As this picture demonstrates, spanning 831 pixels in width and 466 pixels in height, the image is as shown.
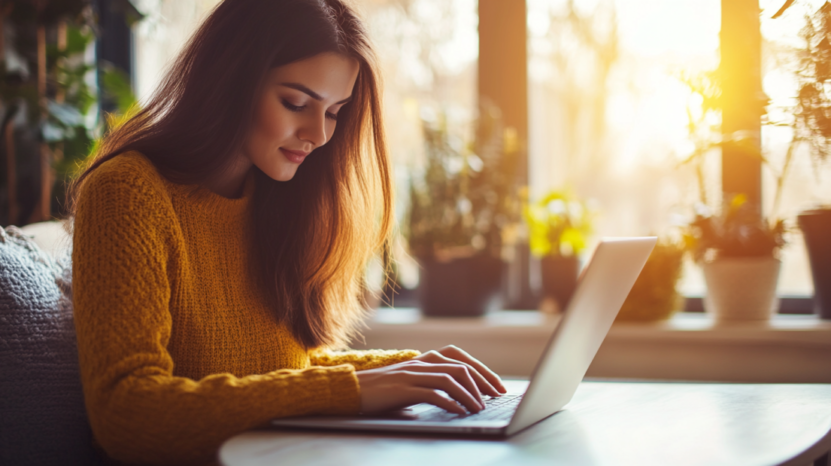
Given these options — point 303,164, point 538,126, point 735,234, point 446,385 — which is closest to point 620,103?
point 538,126

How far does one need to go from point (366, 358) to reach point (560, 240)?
967mm

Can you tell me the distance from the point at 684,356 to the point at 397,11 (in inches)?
57.4

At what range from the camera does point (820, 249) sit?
63.9 inches

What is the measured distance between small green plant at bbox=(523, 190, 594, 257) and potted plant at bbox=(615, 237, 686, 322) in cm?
23

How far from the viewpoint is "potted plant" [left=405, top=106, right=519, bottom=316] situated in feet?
6.41

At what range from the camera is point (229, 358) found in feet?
3.24

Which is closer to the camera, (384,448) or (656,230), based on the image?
(384,448)

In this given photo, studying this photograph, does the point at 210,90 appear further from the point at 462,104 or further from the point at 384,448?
the point at 462,104

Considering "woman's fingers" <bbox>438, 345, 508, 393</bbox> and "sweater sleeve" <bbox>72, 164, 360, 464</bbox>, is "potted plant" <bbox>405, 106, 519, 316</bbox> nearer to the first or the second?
"woman's fingers" <bbox>438, 345, 508, 393</bbox>

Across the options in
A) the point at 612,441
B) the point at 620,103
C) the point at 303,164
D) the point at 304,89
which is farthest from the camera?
the point at 620,103

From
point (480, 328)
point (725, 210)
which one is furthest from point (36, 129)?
point (725, 210)

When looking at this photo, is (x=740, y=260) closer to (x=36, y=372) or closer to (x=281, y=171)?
(x=281, y=171)

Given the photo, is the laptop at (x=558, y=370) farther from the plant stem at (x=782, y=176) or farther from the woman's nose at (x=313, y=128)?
the plant stem at (x=782, y=176)

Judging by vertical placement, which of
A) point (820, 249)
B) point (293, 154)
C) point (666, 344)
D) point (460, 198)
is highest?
point (293, 154)
